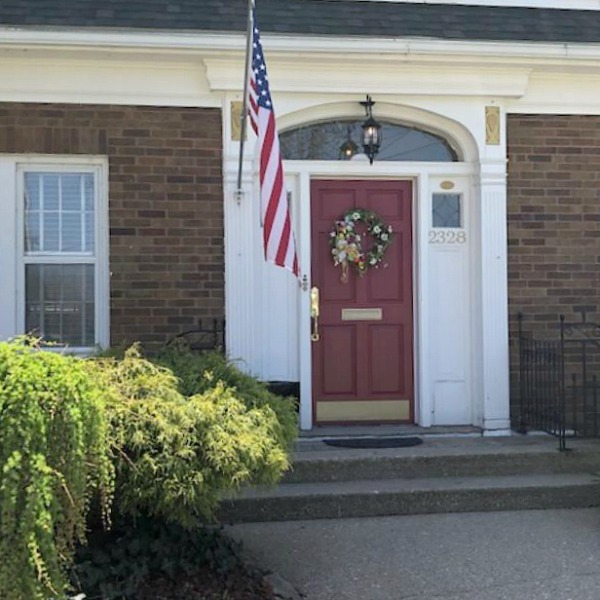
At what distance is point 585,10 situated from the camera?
22.2ft

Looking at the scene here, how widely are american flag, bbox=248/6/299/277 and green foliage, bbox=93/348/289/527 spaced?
4.81 ft

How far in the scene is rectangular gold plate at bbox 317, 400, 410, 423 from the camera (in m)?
6.41

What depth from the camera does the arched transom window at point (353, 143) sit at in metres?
6.39

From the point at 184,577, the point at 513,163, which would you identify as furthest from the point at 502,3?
the point at 184,577

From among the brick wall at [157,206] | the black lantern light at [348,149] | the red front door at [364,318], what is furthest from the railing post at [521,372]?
the brick wall at [157,206]

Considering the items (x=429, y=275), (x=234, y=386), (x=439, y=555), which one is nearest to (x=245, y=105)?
(x=234, y=386)

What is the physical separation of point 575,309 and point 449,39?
2.35m

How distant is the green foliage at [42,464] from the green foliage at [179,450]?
36 cm

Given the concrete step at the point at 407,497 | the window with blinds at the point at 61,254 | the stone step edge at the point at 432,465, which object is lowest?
the concrete step at the point at 407,497

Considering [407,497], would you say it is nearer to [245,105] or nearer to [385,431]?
[385,431]

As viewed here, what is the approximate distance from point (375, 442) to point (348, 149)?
2312mm

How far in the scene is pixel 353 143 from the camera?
642 centimetres

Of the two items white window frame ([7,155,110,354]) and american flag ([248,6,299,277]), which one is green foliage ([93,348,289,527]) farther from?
white window frame ([7,155,110,354])

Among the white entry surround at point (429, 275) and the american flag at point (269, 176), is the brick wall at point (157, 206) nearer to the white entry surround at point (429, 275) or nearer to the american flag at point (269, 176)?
the white entry surround at point (429, 275)
